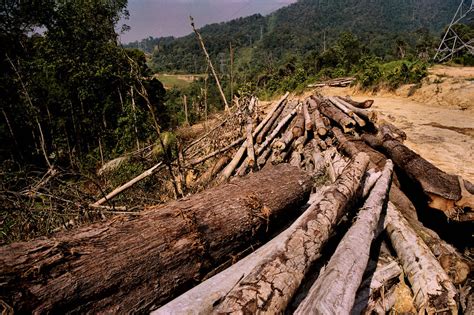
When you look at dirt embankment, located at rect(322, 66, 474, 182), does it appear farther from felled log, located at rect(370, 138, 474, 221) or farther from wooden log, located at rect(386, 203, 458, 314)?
wooden log, located at rect(386, 203, 458, 314)

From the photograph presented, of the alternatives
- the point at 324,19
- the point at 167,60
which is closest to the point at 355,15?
the point at 324,19

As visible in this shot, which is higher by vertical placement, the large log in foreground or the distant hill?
the distant hill

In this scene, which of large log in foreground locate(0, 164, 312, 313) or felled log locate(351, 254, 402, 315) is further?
felled log locate(351, 254, 402, 315)

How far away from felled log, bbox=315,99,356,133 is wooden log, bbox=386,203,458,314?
3.33 m

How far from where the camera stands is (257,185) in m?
3.25

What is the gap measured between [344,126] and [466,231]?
3271mm

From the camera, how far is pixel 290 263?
2121mm

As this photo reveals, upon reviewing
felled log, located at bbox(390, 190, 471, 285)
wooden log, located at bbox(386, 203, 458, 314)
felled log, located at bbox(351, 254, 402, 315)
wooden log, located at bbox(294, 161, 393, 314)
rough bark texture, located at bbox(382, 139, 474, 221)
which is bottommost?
felled log, located at bbox(390, 190, 471, 285)

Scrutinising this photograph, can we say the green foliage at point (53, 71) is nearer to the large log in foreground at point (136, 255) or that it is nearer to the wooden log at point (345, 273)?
the large log in foreground at point (136, 255)

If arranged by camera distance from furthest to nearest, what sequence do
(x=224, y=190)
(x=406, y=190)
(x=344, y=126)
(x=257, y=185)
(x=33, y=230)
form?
(x=344, y=126) → (x=406, y=190) → (x=33, y=230) → (x=257, y=185) → (x=224, y=190)

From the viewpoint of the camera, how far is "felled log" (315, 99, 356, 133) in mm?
6277

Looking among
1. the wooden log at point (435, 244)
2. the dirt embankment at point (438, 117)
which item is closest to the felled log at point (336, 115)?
the dirt embankment at point (438, 117)

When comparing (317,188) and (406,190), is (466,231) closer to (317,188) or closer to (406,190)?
(406,190)

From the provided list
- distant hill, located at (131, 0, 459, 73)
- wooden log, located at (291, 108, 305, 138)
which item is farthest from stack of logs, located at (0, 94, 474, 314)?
distant hill, located at (131, 0, 459, 73)
